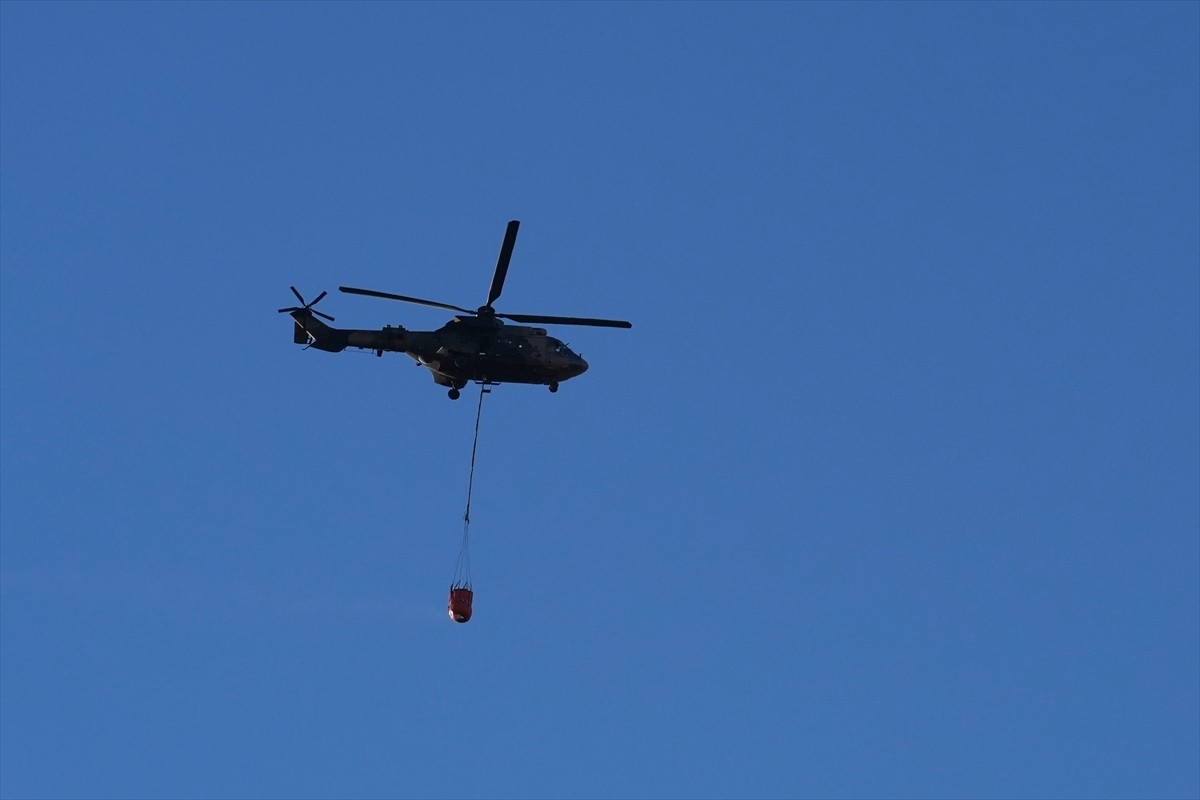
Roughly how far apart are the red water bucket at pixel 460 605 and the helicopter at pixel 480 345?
6881mm

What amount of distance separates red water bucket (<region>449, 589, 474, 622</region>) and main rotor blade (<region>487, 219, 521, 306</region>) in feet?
30.9

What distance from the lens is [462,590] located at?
51406 millimetres

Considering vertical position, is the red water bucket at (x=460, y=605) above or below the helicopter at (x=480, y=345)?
below

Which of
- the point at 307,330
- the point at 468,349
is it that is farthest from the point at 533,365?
the point at 307,330

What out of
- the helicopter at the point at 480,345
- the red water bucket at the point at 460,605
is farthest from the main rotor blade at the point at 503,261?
the red water bucket at the point at 460,605

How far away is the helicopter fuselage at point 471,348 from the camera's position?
53.6m

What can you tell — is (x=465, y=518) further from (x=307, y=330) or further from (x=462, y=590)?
(x=307, y=330)

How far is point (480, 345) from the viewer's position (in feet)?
176

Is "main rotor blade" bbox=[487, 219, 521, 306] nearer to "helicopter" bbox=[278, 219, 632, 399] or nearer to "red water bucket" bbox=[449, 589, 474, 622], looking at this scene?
"helicopter" bbox=[278, 219, 632, 399]

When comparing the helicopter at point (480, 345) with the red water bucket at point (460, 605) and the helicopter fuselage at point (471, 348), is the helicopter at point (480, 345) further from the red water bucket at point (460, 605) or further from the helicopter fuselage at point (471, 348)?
the red water bucket at point (460, 605)

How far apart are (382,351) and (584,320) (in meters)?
6.78

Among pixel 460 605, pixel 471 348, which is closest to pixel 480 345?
pixel 471 348

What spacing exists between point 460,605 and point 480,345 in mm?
8335

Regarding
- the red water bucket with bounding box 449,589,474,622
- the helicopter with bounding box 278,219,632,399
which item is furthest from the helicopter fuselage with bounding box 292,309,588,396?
the red water bucket with bounding box 449,589,474,622
